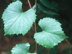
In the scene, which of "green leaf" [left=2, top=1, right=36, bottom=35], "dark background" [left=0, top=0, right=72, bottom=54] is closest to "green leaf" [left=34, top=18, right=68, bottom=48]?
"green leaf" [left=2, top=1, right=36, bottom=35]

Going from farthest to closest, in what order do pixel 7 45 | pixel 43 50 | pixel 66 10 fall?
1. pixel 7 45
2. pixel 43 50
3. pixel 66 10

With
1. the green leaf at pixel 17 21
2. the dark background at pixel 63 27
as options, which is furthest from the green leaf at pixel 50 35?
the dark background at pixel 63 27

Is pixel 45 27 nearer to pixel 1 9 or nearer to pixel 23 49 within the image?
pixel 23 49

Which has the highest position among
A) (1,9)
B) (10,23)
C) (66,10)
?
(1,9)

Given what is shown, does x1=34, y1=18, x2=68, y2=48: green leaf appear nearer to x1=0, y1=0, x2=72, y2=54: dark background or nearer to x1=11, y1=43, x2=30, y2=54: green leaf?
x1=11, y1=43, x2=30, y2=54: green leaf

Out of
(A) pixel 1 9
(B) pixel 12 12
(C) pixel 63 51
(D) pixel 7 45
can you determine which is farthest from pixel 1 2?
(B) pixel 12 12

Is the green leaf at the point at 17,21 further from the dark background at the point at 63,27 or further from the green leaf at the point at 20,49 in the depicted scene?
A: the dark background at the point at 63,27

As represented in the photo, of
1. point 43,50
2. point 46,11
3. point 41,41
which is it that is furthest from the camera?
point 43,50

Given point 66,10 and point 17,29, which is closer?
point 17,29
